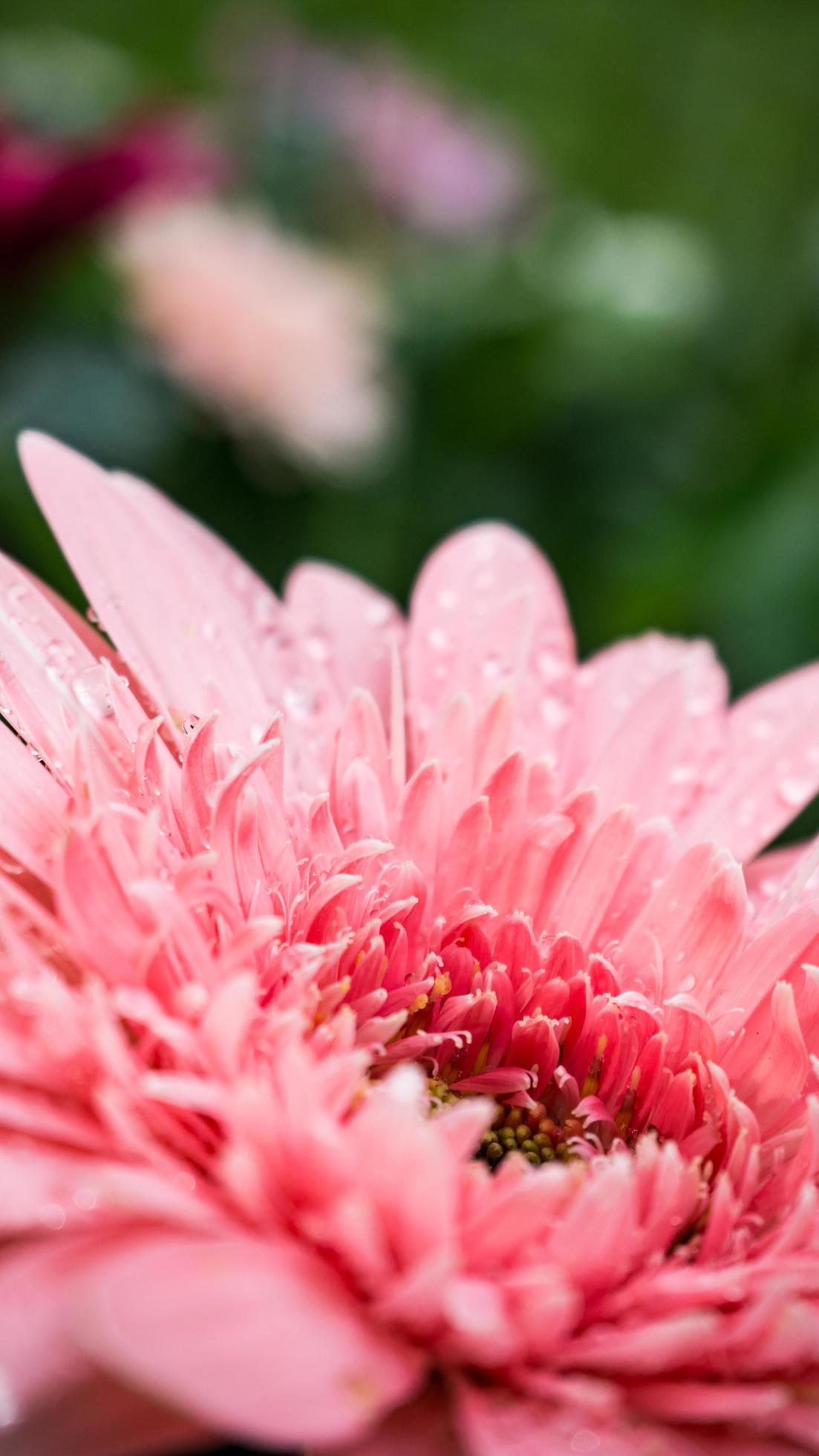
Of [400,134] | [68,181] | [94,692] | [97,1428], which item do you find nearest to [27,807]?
[94,692]

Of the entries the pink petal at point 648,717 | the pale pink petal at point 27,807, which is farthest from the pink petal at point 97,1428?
the pink petal at point 648,717

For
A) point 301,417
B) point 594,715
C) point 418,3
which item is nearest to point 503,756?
point 594,715

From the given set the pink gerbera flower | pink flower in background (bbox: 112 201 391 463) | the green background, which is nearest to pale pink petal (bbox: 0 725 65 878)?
the pink gerbera flower

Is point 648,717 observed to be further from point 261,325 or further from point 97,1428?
point 261,325

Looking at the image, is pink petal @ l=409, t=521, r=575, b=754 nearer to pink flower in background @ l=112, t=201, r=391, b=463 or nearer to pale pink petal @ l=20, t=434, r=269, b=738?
pale pink petal @ l=20, t=434, r=269, b=738

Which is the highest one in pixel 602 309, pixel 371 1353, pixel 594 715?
pixel 602 309

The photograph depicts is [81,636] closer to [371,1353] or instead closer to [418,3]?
[371,1353]

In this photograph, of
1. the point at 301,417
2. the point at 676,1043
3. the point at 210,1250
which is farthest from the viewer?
the point at 301,417
